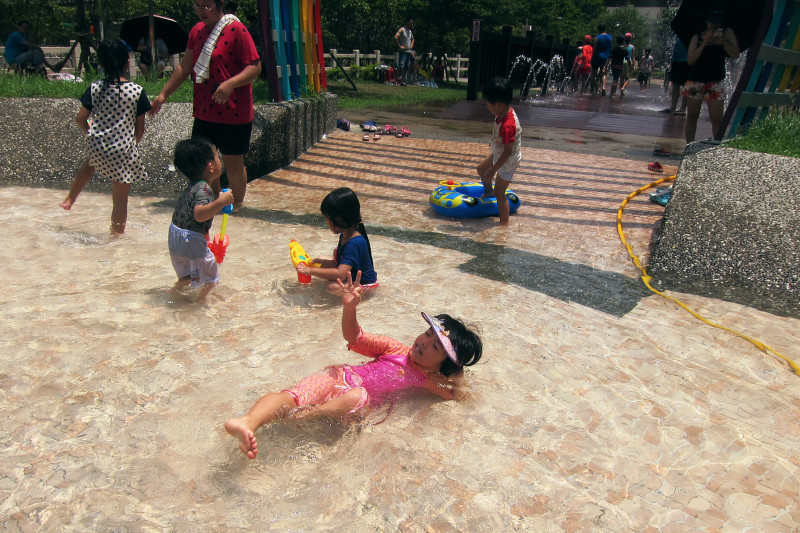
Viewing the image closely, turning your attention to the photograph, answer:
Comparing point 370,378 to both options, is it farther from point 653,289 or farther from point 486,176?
point 486,176

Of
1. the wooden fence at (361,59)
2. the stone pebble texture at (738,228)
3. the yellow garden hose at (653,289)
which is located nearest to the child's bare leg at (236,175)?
the yellow garden hose at (653,289)

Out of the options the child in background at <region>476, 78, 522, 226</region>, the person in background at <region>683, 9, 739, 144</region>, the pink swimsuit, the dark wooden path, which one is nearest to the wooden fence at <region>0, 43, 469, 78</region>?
the dark wooden path

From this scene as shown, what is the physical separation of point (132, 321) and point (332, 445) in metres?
1.69

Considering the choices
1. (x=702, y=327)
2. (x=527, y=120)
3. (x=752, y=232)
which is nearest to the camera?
(x=702, y=327)

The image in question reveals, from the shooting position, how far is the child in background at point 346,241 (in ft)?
12.6

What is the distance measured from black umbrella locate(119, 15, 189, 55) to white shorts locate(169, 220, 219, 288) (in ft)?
37.8

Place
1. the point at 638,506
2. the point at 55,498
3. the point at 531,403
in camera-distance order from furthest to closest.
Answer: the point at 531,403 < the point at 638,506 < the point at 55,498

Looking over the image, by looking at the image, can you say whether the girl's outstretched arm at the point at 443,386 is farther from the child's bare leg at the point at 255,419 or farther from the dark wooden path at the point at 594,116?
the dark wooden path at the point at 594,116

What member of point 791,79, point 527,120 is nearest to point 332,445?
point 791,79

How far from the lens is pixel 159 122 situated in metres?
7.43

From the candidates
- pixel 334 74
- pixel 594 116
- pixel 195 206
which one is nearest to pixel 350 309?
pixel 195 206

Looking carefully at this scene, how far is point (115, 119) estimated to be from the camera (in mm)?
4887

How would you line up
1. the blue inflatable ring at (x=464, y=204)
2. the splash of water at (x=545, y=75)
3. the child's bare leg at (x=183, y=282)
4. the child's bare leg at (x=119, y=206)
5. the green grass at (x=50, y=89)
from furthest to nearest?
the splash of water at (x=545, y=75)
the green grass at (x=50, y=89)
the blue inflatable ring at (x=464, y=204)
the child's bare leg at (x=119, y=206)
the child's bare leg at (x=183, y=282)

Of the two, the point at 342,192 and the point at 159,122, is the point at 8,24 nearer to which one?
the point at 159,122
